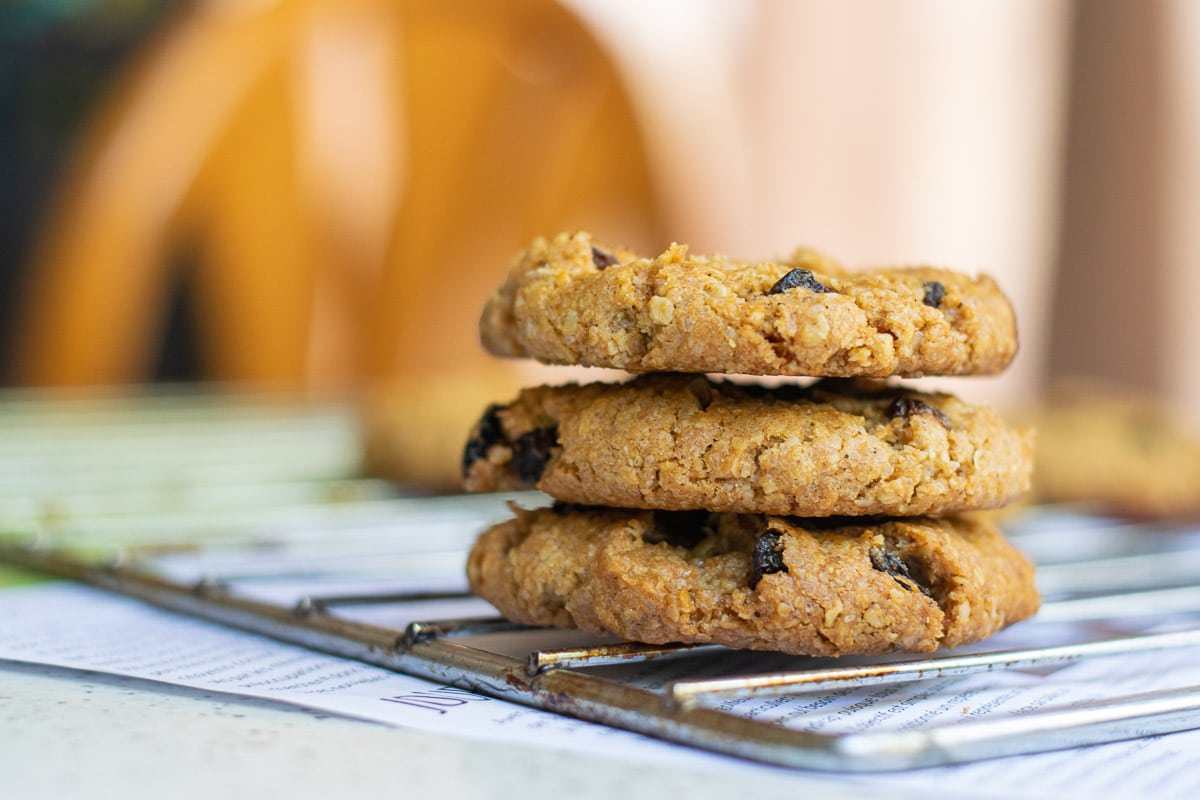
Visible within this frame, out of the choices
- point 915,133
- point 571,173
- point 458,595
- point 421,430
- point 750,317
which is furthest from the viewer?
point 915,133

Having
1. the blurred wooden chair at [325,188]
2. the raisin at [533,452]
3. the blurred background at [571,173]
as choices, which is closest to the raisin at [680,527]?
the raisin at [533,452]

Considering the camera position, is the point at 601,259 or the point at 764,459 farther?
the point at 601,259

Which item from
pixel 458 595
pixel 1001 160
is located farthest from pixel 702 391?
pixel 1001 160

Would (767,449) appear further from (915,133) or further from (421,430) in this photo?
(915,133)

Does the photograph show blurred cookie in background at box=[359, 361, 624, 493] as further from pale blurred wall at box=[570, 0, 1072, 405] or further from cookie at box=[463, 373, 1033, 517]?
pale blurred wall at box=[570, 0, 1072, 405]

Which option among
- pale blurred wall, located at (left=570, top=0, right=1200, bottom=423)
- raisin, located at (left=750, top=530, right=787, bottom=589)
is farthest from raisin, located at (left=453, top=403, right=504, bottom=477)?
pale blurred wall, located at (left=570, top=0, right=1200, bottom=423)

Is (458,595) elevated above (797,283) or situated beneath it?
situated beneath
